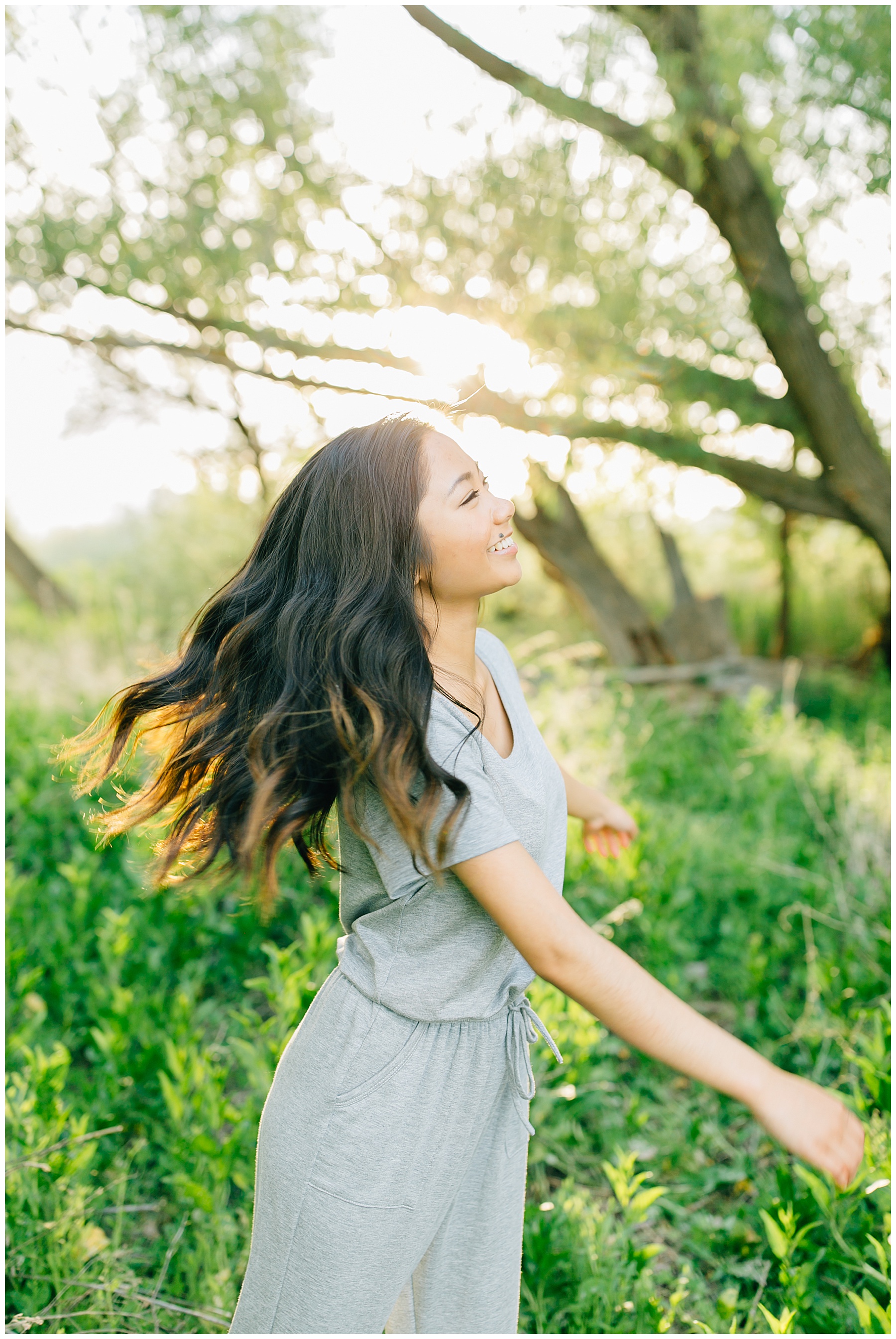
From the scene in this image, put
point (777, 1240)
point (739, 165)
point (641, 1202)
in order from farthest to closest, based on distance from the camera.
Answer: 1. point (739, 165)
2. point (641, 1202)
3. point (777, 1240)

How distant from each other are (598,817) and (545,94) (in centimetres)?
372

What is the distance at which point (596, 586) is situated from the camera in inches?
282

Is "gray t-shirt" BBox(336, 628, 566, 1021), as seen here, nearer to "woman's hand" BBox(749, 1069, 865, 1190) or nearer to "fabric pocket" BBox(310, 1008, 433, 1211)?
"fabric pocket" BBox(310, 1008, 433, 1211)

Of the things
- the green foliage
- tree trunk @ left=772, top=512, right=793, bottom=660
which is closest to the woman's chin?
the green foliage

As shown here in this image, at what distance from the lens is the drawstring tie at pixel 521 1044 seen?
1.40 meters

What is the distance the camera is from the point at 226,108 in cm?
527

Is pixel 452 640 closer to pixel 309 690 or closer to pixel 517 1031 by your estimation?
pixel 309 690

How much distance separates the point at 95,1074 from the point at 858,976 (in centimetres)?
254

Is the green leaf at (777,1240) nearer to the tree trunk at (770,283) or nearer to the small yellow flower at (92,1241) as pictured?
the small yellow flower at (92,1241)

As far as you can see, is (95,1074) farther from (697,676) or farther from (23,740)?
(697,676)

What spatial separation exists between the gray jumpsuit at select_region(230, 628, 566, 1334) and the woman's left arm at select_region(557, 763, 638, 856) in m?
0.47

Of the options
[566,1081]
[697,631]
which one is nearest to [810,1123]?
[566,1081]

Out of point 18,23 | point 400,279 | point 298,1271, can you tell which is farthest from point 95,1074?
point 18,23

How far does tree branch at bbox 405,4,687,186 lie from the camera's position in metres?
3.98
